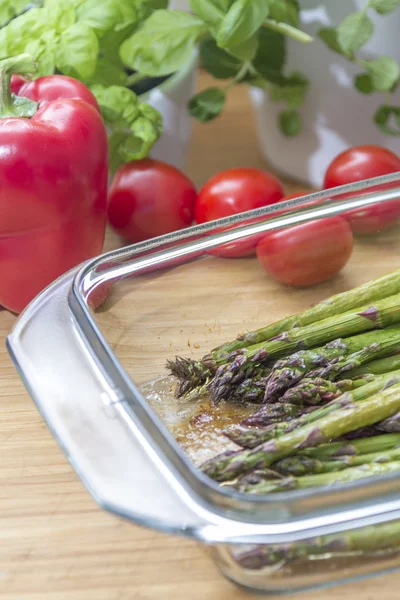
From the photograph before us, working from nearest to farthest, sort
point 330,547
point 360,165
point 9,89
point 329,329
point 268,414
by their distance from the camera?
point 330,547
point 268,414
point 329,329
point 9,89
point 360,165

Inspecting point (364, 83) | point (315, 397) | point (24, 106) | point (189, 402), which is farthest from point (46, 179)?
point (364, 83)

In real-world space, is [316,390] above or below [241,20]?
below

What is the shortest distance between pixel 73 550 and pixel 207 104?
867 mm

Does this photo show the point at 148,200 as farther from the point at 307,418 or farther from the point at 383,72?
the point at 307,418

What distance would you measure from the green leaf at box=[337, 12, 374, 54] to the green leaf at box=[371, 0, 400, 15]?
0.08ft

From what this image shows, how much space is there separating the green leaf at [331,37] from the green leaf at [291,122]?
0.56 feet

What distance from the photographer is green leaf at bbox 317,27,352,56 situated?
132 centimetres

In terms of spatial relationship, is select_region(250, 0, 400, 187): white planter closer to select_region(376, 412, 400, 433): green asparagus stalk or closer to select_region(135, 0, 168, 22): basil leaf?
select_region(135, 0, 168, 22): basil leaf

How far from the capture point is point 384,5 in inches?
49.0

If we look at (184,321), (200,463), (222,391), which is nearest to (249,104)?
(184,321)

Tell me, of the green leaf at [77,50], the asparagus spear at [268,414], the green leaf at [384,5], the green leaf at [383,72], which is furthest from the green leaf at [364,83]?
the asparagus spear at [268,414]

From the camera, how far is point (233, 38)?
124 cm

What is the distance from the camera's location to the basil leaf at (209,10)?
1.27m

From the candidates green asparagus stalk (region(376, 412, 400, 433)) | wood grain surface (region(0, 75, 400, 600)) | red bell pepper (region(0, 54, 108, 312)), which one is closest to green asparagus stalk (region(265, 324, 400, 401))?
green asparagus stalk (region(376, 412, 400, 433))
